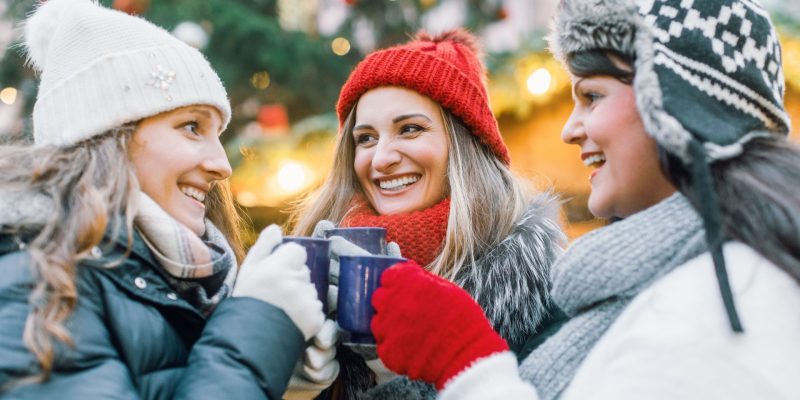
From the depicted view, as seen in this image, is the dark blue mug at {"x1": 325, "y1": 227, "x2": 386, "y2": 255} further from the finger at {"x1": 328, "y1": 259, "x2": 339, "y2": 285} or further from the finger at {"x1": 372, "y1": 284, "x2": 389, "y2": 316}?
the finger at {"x1": 372, "y1": 284, "x2": 389, "y2": 316}

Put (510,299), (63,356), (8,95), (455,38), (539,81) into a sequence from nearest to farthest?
(63,356)
(510,299)
(455,38)
(539,81)
(8,95)

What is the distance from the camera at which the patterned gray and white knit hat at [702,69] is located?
1.32 metres

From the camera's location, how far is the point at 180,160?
1.67 meters

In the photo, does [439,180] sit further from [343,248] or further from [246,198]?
[246,198]

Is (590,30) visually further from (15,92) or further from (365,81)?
(15,92)

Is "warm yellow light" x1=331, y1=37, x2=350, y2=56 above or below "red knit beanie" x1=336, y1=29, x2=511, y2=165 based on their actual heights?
below

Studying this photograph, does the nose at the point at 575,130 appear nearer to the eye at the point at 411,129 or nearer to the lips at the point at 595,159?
the lips at the point at 595,159

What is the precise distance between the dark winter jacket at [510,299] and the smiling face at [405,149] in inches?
14.5

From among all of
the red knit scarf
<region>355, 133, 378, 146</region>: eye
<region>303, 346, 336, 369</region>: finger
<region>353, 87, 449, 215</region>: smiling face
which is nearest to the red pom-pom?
<region>353, 87, 449, 215</region>: smiling face

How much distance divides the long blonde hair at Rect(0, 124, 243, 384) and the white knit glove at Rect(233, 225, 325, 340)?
277 millimetres

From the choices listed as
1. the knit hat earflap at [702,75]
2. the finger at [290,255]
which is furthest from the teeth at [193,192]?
the knit hat earflap at [702,75]

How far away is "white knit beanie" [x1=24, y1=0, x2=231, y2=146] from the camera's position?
5.33 feet

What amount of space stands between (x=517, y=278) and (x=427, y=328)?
0.62 metres

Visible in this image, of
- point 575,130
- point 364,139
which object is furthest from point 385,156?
point 575,130
